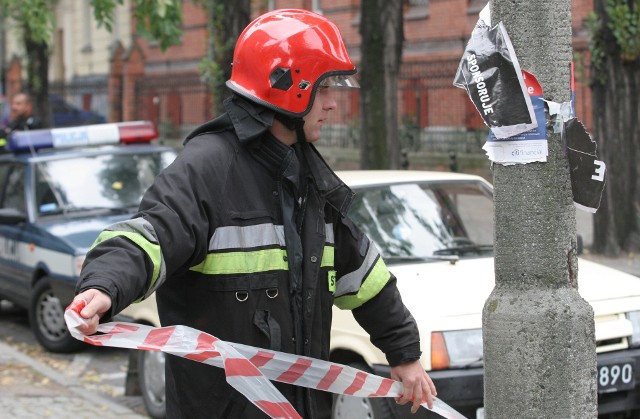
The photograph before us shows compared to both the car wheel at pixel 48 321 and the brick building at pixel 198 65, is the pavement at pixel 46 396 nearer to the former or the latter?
the car wheel at pixel 48 321

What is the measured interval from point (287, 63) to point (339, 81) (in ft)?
0.68

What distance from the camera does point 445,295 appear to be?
576cm

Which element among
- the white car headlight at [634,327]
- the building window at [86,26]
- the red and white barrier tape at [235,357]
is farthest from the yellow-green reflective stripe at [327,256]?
the building window at [86,26]

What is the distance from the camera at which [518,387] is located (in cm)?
372

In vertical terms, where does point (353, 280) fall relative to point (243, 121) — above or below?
below

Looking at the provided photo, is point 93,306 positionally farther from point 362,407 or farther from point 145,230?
point 362,407

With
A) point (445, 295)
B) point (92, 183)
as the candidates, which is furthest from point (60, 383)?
point (445, 295)

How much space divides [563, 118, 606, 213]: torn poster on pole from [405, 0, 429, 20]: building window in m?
21.7

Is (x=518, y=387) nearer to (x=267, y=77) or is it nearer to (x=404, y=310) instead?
(x=404, y=310)

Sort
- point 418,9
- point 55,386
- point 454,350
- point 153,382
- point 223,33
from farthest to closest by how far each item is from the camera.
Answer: point 418,9
point 223,33
point 55,386
point 153,382
point 454,350

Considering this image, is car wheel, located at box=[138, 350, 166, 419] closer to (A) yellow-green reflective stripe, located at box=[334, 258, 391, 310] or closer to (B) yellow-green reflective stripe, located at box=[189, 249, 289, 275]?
(A) yellow-green reflective stripe, located at box=[334, 258, 391, 310]

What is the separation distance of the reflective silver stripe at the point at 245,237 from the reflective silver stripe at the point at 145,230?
22 centimetres

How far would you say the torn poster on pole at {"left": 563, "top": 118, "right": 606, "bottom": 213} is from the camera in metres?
3.69

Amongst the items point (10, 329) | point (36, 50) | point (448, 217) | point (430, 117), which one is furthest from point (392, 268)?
point (430, 117)
